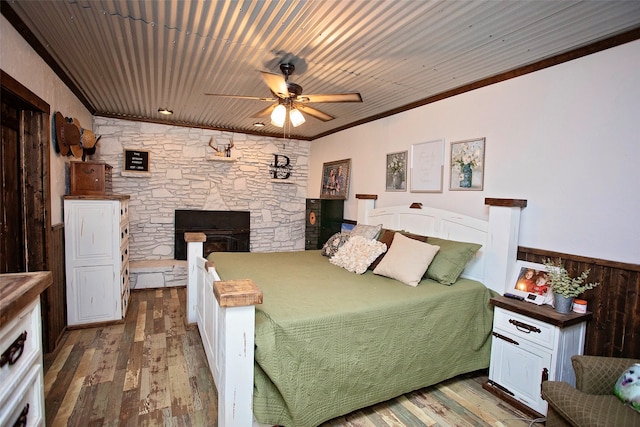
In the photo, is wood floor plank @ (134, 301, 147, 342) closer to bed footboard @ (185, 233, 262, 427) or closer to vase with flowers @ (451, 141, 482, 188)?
bed footboard @ (185, 233, 262, 427)

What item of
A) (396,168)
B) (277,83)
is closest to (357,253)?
(396,168)

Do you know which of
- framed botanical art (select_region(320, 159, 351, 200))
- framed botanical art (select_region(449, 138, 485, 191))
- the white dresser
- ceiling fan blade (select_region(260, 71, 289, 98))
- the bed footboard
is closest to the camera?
the white dresser

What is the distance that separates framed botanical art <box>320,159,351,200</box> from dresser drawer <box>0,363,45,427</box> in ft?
12.7

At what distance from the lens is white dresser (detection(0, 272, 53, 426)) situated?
1005 millimetres

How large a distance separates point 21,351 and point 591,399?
7.97 feet

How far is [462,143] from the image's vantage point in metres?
2.96

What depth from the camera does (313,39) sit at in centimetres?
212

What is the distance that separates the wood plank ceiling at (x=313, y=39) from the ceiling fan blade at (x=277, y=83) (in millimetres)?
245

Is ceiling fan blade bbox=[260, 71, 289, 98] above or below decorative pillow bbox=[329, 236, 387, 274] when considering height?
above

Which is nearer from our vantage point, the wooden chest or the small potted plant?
the small potted plant

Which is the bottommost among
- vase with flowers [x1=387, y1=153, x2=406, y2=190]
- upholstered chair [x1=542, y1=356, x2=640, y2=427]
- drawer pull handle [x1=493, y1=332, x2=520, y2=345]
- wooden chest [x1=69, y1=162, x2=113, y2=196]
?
drawer pull handle [x1=493, y1=332, x2=520, y2=345]

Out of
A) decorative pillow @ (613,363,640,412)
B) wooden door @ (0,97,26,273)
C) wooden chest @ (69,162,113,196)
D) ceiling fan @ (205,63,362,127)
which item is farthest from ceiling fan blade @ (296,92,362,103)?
wooden chest @ (69,162,113,196)

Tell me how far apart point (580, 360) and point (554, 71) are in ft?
6.41

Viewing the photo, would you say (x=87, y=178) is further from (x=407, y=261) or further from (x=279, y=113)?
(x=407, y=261)
